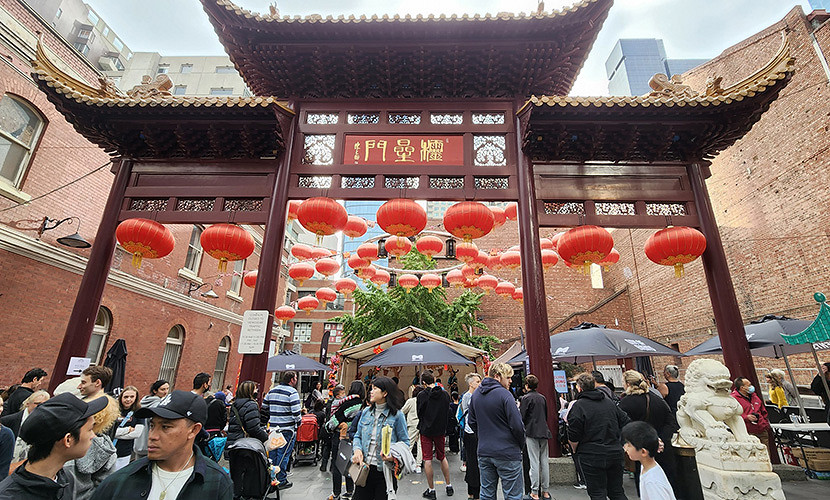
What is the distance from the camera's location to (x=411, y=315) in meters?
16.9

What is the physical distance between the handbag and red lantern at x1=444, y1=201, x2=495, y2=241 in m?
4.07

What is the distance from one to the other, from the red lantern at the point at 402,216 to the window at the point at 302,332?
26.7 m

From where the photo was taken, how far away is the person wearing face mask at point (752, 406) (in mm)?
5594

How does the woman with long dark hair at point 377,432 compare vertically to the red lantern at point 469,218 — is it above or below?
below

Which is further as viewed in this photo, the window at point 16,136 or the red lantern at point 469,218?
the window at point 16,136

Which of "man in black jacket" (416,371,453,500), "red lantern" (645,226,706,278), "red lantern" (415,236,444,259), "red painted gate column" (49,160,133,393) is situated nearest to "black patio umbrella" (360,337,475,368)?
"man in black jacket" (416,371,453,500)

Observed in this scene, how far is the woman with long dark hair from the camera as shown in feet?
12.6

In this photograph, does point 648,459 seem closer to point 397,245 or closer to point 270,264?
point 270,264

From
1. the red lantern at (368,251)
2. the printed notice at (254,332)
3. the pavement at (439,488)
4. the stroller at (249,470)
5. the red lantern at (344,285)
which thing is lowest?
the pavement at (439,488)

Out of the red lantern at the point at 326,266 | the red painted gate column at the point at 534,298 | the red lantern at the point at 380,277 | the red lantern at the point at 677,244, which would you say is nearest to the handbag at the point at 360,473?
the red painted gate column at the point at 534,298

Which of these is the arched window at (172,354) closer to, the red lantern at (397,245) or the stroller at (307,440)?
the stroller at (307,440)

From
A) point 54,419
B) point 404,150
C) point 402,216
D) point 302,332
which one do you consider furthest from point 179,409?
point 302,332

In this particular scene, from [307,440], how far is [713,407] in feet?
23.9

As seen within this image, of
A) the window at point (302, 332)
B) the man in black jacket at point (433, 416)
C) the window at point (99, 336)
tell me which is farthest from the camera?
the window at point (302, 332)
